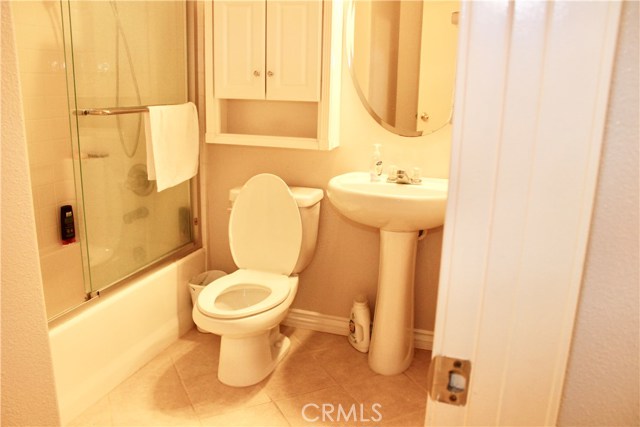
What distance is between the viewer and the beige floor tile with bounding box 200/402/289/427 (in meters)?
2.03

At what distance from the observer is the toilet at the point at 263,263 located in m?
2.26

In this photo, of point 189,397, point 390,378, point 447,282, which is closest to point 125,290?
point 189,397

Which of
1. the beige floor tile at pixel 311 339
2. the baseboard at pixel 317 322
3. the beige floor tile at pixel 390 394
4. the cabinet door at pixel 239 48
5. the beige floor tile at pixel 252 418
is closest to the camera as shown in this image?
the beige floor tile at pixel 252 418

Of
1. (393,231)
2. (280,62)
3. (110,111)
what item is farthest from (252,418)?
(280,62)

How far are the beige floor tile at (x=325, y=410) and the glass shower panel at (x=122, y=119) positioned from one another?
0.93 m

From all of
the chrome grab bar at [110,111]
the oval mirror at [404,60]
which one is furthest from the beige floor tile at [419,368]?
the chrome grab bar at [110,111]

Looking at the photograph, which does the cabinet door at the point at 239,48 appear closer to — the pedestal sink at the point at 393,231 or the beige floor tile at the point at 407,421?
the pedestal sink at the point at 393,231

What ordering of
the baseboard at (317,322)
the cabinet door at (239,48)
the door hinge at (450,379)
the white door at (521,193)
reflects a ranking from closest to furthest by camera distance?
the white door at (521,193) < the door hinge at (450,379) < the cabinet door at (239,48) < the baseboard at (317,322)

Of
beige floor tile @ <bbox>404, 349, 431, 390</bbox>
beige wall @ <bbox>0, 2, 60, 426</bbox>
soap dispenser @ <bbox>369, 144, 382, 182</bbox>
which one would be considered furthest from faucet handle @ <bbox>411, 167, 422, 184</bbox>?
beige wall @ <bbox>0, 2, 60, 426</bbox>

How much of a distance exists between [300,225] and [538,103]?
6.32 feet

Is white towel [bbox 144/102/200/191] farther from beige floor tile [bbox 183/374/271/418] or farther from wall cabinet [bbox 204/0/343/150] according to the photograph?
beige floor tile [bbox 183/374/271/418]

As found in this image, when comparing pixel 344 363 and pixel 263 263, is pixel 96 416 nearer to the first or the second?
pixel 263 263

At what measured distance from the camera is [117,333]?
2258mm

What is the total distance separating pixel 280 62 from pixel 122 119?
722 millimetres
